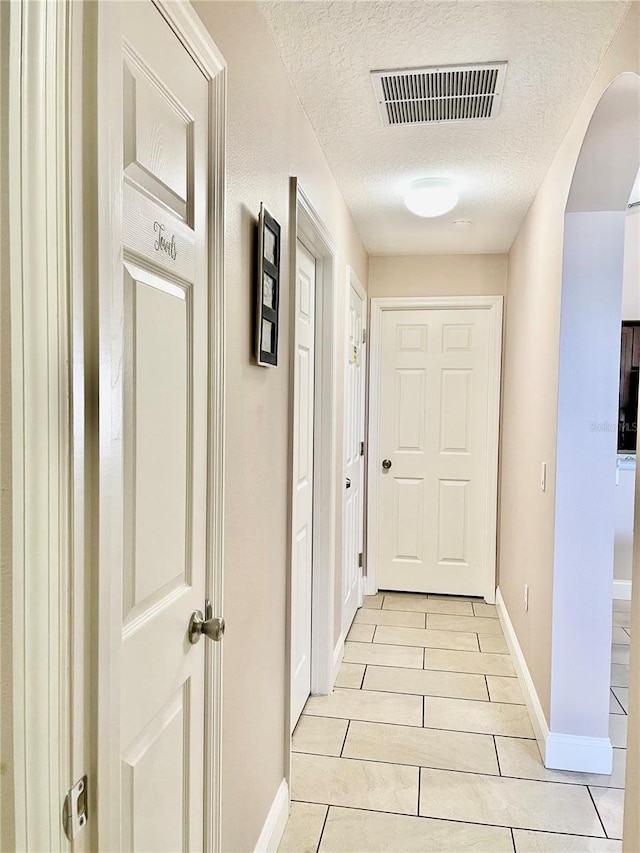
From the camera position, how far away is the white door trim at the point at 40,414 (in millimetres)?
630

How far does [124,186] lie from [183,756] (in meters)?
1.06

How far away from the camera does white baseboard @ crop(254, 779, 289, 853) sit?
176cm

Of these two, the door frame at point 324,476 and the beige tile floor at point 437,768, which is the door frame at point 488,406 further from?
the door frame at point 324,476

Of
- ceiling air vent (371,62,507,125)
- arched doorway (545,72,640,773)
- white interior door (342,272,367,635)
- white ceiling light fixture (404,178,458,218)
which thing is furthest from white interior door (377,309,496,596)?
ceiling air vent (371,62,507,125)

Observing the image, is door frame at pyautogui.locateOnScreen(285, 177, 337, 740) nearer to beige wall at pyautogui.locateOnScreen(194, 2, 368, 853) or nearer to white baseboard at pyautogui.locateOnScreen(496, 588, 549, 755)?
beige wall at pyautogui.locateOnScreen(194, 2, 368, 853)

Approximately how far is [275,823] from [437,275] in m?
3.42

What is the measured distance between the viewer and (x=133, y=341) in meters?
0.94

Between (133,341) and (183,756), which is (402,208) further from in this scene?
(183,756)

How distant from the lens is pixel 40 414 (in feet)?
2.14

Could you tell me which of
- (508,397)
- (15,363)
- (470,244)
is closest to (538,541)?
(508,397)

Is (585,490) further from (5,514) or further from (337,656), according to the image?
(5,514)

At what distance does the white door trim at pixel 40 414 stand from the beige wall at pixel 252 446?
2.39ft

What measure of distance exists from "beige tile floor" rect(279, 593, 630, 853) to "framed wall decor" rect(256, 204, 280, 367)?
1534 millimetres

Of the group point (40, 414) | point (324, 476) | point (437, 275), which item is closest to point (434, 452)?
point (437, 275)
